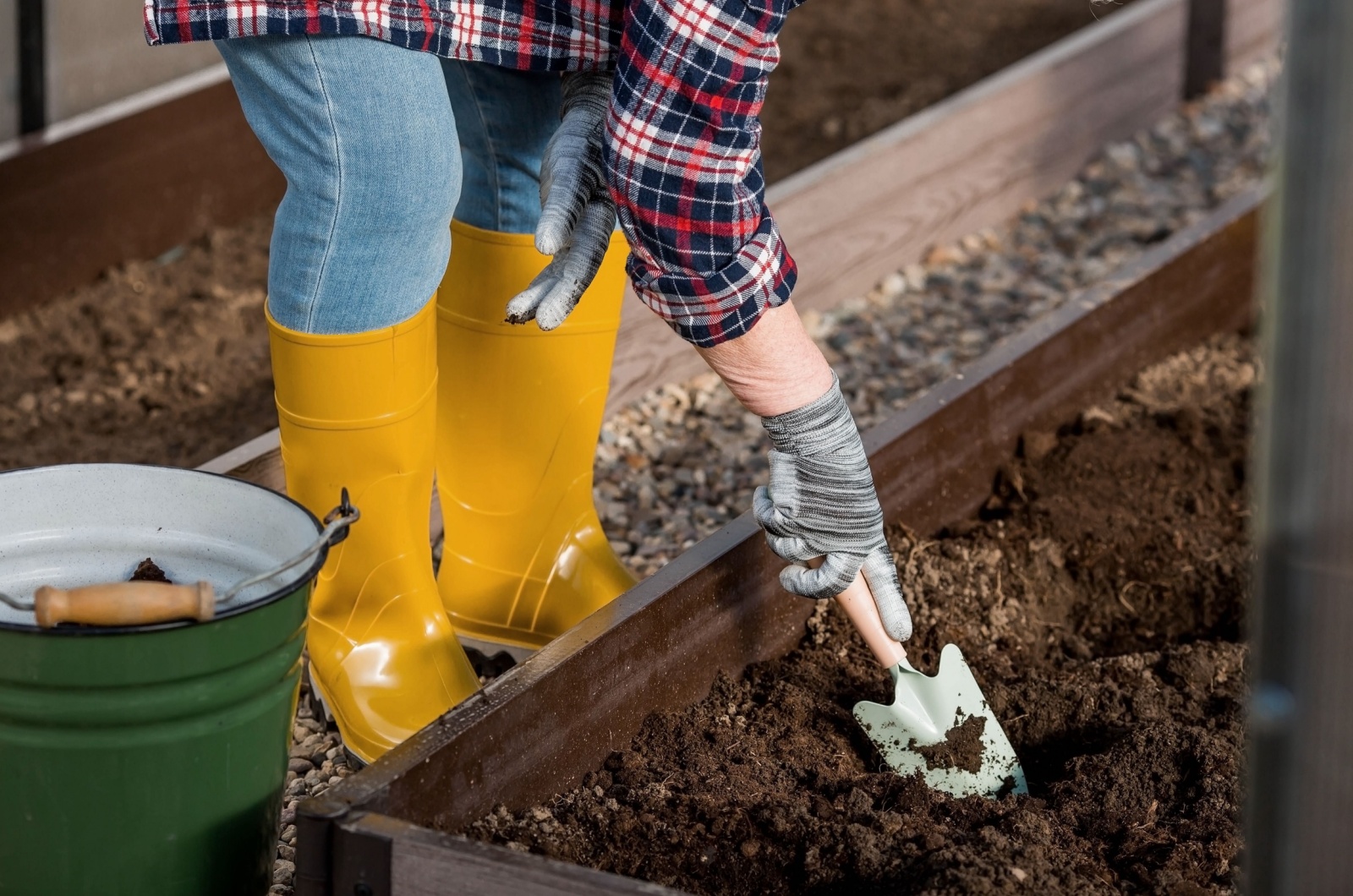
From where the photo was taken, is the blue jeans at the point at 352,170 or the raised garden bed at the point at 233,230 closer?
the blue jeans at the point at 352,170

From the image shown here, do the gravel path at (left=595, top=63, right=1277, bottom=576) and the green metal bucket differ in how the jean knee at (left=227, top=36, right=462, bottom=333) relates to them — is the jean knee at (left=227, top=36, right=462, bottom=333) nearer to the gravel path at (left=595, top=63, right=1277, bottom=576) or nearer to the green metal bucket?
the green metal bucket

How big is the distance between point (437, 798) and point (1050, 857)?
579 millimetres

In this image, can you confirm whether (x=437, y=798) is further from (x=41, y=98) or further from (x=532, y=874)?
(x=41, y=98)

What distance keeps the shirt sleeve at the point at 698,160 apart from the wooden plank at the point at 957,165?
1364 mm

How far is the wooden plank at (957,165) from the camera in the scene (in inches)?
125

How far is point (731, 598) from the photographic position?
Answer: 191cm

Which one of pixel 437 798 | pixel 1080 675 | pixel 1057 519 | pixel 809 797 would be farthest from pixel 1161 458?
pixel 437 798

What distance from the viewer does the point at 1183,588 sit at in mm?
2279

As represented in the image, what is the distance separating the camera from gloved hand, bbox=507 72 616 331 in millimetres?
1515

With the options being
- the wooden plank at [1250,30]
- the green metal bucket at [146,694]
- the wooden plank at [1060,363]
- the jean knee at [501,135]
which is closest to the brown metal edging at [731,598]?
the wooden plank at [1060,363]

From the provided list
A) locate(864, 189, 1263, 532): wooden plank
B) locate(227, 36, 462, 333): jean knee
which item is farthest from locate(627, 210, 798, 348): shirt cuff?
locate(864, 189, 1263, 532): wooden plank

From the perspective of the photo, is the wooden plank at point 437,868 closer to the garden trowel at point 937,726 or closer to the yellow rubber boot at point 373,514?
the yellow rubber boot at point 373,514

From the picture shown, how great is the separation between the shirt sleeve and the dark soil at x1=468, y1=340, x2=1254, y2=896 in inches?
19.4

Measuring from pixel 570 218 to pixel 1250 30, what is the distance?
3.78m
